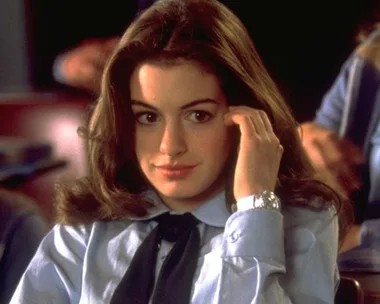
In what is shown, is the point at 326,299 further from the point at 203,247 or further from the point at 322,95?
the point at 322,95

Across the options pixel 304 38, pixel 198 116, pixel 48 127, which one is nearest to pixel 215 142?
pixel 198 116

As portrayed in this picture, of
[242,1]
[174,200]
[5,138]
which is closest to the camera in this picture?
[174,200]

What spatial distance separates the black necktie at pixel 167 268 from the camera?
868 mm

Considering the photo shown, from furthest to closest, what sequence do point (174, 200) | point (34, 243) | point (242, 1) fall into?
point (242, 1) < point (34, 243) < point (174, 200)

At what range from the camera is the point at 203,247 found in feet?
2.98

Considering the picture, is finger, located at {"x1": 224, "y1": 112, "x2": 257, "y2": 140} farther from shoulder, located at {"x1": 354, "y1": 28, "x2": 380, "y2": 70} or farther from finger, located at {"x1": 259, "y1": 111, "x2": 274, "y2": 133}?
Result: shoulder, located at {"x1": 354, "y1": 28, "x2": 380, "y2": 70}

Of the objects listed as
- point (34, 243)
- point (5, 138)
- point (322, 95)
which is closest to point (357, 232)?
point (322, 95)

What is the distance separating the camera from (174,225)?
931 mm

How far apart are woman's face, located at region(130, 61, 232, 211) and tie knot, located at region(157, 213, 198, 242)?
0.03m

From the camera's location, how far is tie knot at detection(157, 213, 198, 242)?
922mm

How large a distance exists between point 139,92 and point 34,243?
12.1 inches

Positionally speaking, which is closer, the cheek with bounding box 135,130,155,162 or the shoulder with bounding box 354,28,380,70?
the cheek with bounding box 135,130,155,162


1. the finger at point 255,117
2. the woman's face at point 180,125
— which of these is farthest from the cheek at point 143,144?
the finger at point 255,117

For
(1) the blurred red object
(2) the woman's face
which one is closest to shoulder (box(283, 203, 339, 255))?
(2) the woman's face
